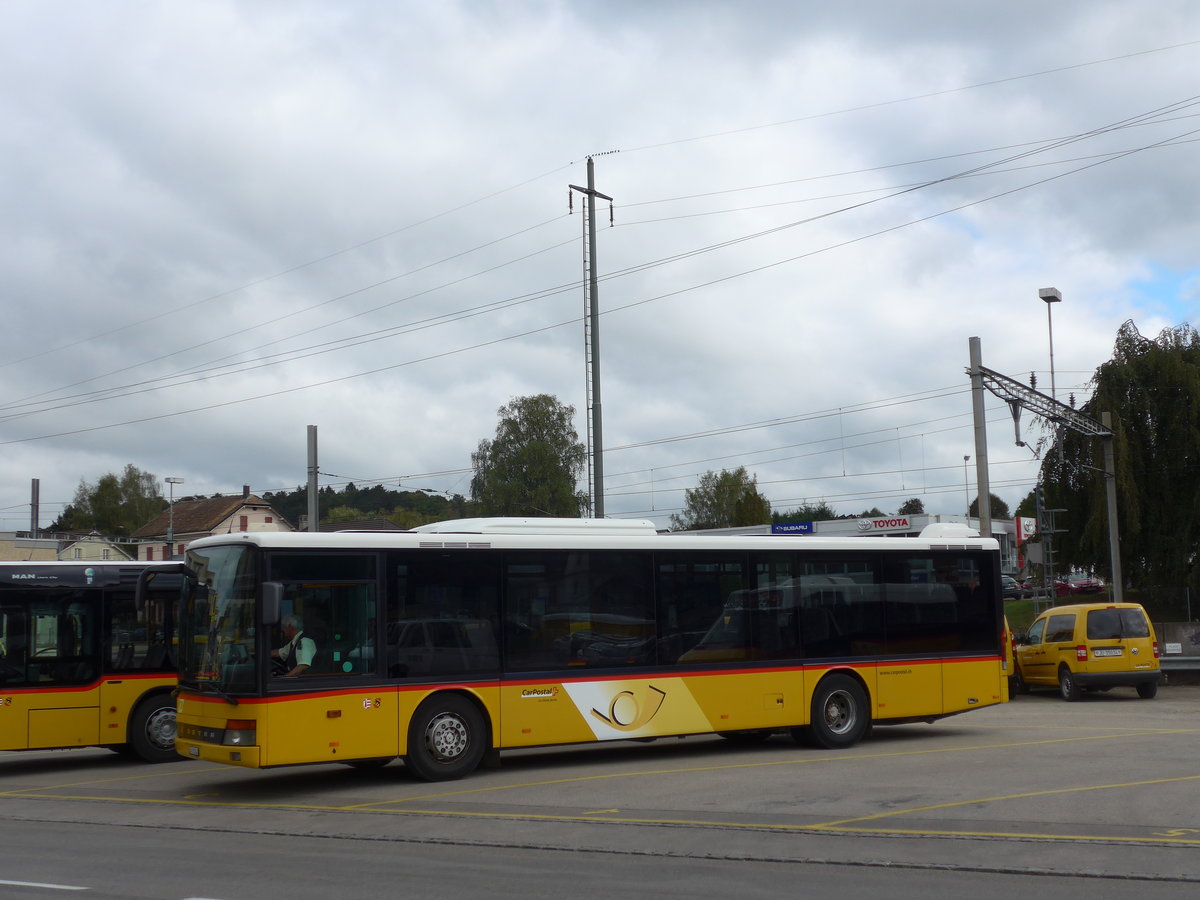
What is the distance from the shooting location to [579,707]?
564 inches

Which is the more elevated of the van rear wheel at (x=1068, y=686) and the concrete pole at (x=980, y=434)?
the concrete pole at (x=980, y=434)

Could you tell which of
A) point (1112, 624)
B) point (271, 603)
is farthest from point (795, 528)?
point (271, 603)

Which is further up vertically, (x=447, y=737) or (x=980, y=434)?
(x=980, y=434)

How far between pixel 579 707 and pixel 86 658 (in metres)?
6.70

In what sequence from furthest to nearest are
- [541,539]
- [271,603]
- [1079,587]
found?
[1079,587] < [541,539] < [271,603]

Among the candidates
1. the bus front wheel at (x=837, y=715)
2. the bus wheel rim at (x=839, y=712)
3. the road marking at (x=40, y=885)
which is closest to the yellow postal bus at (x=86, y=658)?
the road marking at (x=40, y=885)

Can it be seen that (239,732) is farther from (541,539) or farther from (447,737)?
(541,539)

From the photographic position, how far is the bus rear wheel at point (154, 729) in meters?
16.2

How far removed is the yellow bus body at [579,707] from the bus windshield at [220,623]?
0.82 ft

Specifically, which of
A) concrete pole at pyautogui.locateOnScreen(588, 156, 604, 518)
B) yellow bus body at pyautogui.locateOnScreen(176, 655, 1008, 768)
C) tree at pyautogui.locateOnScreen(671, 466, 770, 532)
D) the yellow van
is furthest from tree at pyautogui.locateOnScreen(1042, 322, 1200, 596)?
tree at pyautogui.locateOnScreen(671, 466, 770, 532)

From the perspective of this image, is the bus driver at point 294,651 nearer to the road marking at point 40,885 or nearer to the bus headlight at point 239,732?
the bus headlight at point 239,732

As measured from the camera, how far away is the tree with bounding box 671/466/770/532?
330ft

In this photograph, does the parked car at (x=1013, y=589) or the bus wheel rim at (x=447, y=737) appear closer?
the bus wheel rim at (x=447, y=737)

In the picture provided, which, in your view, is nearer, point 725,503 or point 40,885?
point 40,885
